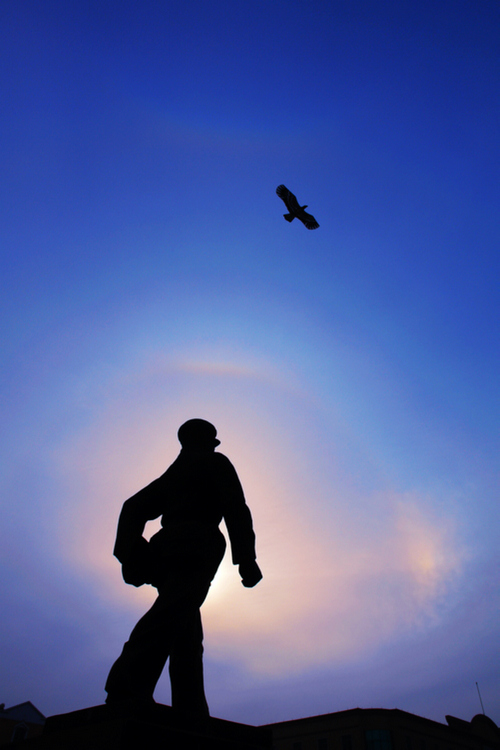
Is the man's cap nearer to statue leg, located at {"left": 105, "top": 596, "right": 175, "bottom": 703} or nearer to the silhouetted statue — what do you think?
the silhouetted statue

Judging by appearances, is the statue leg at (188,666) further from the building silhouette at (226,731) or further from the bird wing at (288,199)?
the bird wing at (288,199)

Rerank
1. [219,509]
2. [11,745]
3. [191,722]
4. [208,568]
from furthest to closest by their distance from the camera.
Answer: [219,509], [208,568], [11,745], [191,722]

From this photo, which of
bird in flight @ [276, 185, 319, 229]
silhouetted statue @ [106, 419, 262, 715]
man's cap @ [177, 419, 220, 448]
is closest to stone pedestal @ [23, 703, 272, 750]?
silhouetted statue @ [106, 419, 262, 715]

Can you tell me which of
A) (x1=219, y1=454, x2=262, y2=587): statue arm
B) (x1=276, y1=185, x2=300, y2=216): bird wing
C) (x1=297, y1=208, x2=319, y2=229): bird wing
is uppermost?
(x1=276, y1=185, x2=300, y2=216): bird wing

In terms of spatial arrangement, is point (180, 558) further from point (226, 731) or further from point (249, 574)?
point (226, 731)

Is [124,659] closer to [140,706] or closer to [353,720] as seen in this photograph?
[140,706]

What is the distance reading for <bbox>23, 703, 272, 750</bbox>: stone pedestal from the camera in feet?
10.4

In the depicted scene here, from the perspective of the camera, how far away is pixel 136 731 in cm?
319

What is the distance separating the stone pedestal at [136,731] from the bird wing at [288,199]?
57.3ft

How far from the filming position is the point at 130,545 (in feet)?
14.7

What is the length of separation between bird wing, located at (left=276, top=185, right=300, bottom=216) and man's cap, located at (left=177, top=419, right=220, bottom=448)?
15.3m

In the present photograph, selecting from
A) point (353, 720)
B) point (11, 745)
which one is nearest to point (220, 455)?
point (11, 745)

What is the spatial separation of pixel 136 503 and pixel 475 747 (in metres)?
58.0

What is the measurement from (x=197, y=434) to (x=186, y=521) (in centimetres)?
92
